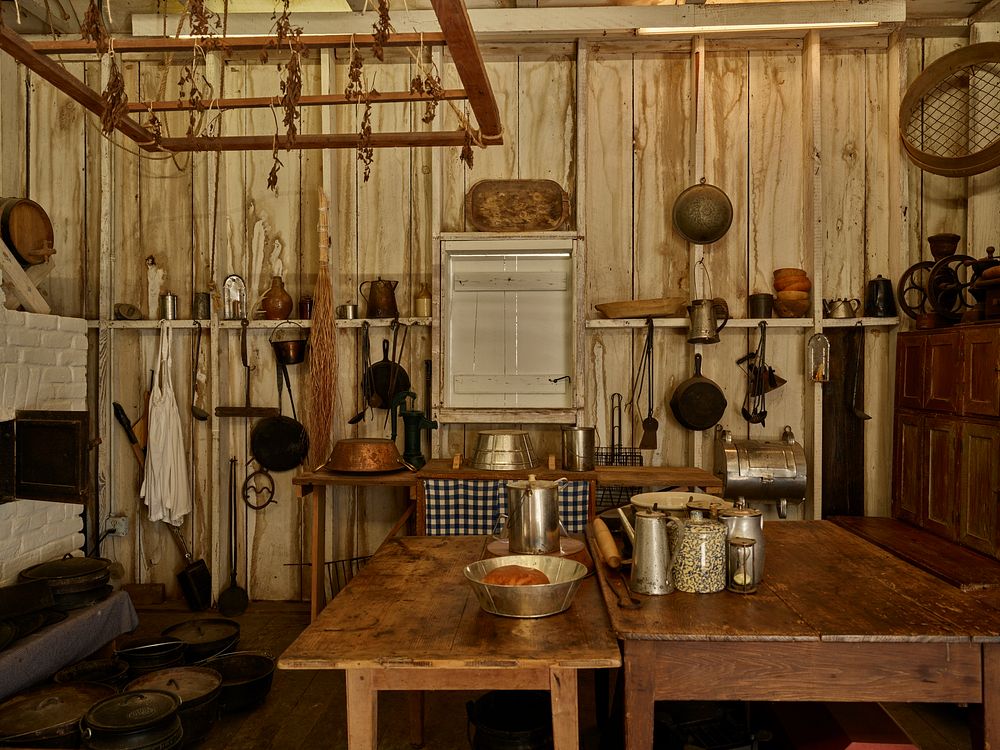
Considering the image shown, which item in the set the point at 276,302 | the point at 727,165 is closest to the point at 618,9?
the point at 727,165

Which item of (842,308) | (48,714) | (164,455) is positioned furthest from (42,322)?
(842,308)

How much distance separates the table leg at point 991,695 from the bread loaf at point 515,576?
1.08 metres

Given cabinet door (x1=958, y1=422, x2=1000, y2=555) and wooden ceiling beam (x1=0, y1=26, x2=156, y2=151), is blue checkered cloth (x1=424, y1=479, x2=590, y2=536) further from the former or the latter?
wooden ceiling beam (x1=0, y1=26, x2=156, y2=151)

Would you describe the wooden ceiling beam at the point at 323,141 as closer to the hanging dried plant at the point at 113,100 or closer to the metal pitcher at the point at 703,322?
the hanging dried plant at the point at 113,100

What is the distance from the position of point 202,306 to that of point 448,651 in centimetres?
346

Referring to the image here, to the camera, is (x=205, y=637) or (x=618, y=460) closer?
(x=205, y=637)

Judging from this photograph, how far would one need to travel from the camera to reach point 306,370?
4.59 m

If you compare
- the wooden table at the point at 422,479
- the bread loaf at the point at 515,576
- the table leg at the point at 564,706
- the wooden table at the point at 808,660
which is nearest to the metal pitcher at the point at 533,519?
the bread loaf at the point at 515,576

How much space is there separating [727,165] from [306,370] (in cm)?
290

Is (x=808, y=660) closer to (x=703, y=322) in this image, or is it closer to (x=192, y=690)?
(x=192, y=690)

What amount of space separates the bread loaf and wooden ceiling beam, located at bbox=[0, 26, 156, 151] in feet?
6.00

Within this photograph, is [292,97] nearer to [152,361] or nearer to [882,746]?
[882,746]

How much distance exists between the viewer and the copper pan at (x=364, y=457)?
A: 3986 mm

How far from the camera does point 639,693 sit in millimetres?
1784
